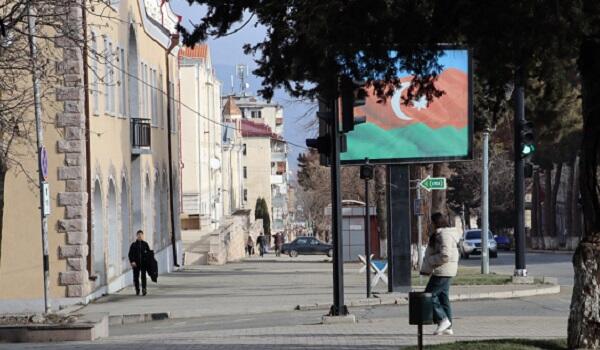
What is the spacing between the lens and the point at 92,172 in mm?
29234

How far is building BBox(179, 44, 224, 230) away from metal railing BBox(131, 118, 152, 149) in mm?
27162

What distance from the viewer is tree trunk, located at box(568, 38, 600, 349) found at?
12.9m

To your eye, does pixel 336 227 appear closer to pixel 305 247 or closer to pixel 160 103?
pixel 160 103

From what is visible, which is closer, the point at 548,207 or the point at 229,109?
the point at 548,207

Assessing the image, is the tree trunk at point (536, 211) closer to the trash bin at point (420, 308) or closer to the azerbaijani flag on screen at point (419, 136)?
the azerbaijani flag on screen at point (419, 136)

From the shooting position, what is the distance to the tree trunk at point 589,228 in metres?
12.9

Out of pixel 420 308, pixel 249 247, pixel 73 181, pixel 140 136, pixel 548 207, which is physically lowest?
pixel 249 247

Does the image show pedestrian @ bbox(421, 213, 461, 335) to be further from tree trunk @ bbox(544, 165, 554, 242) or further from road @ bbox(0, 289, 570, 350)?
tree trunk @ bbox(544, 165, 554, 242)

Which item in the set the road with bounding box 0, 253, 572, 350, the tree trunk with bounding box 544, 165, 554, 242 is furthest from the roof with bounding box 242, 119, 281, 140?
the road with bounding box 0, 253, 572, 350

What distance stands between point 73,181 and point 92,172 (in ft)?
3.70

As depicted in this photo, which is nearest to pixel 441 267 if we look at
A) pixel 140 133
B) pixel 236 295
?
pixel 236 295

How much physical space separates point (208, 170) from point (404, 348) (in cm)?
5916

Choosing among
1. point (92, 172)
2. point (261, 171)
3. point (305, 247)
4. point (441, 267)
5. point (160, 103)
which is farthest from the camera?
point (261, 171)

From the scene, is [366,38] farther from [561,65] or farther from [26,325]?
[26,325]
